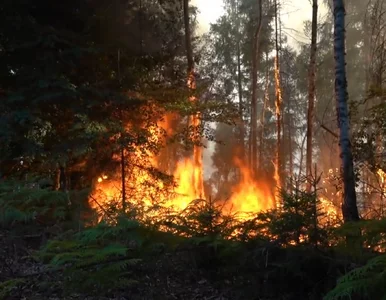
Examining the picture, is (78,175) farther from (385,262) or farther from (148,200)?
(385,262)

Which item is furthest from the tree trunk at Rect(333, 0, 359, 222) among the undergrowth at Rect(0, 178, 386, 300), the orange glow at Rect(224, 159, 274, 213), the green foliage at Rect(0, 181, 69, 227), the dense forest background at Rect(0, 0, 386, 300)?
the orange glow at Rect(224, 159, 274, 213)

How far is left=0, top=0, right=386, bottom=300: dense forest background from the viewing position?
3.92m

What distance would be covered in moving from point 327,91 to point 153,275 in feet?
91.1

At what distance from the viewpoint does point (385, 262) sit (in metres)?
2.71

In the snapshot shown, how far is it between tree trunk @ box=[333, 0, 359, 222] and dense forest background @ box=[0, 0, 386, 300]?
0.02m

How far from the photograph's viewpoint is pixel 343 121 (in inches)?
289

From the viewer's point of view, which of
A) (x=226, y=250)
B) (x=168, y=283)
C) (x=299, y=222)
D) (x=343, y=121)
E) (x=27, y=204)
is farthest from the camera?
(x=343, y=121)

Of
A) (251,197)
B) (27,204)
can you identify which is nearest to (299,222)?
(27,204)

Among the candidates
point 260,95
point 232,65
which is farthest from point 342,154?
point 260,95

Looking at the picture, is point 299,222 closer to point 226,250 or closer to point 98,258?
point 226,250

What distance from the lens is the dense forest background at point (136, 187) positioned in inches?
154

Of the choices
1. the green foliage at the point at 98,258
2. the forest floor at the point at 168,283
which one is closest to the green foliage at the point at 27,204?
the forest floor at the point at 168,283

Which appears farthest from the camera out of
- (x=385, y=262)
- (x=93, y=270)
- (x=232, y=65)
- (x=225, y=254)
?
(x=232, y=65)

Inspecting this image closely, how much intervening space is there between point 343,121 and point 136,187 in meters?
6.28
